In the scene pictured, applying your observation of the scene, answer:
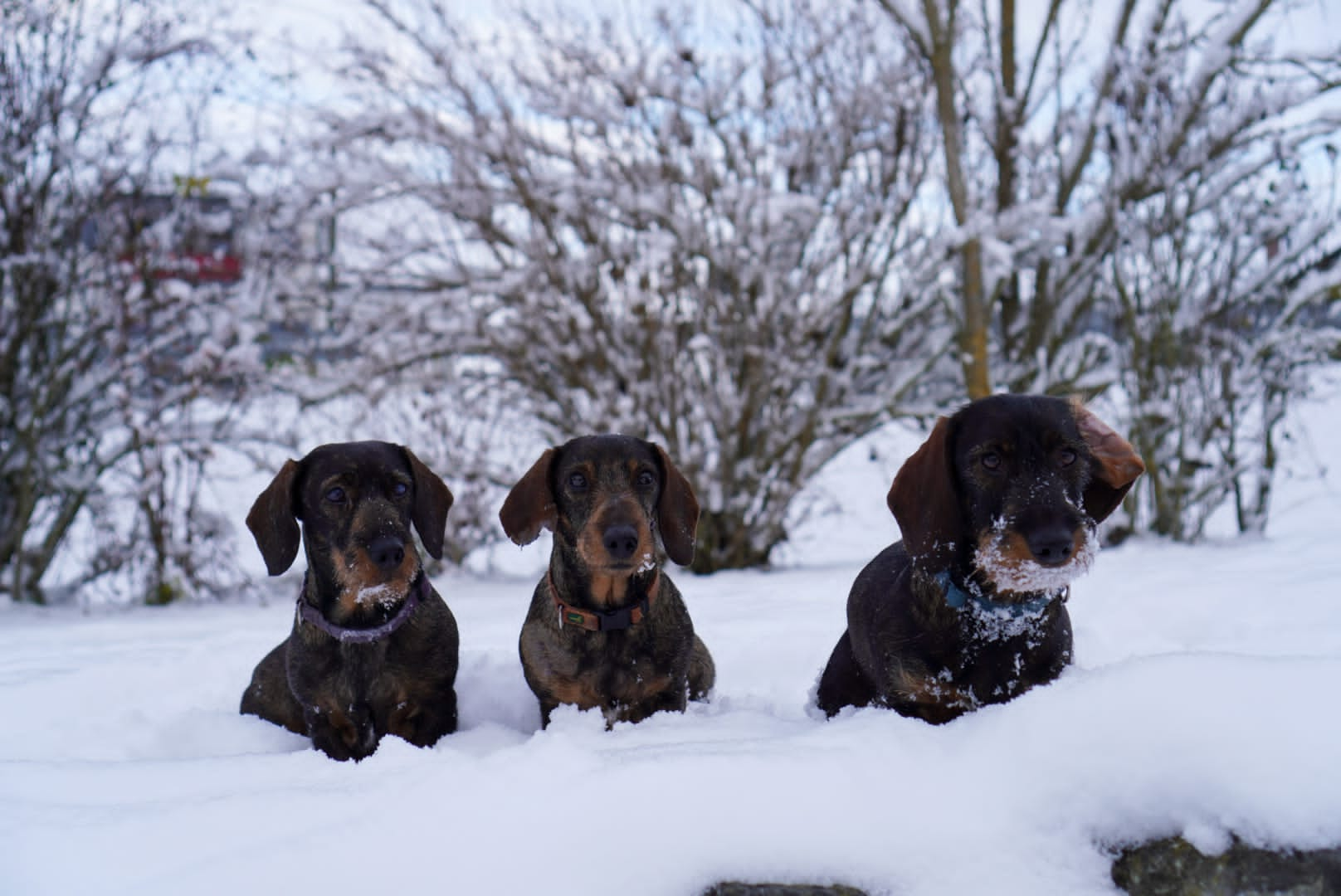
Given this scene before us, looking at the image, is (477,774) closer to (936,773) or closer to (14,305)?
(936,773)

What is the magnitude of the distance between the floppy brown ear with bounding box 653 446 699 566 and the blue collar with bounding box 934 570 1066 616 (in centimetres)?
106

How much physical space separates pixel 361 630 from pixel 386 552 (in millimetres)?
375

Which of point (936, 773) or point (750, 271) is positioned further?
point (750, 271)

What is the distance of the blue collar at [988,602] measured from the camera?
2631 millimetres

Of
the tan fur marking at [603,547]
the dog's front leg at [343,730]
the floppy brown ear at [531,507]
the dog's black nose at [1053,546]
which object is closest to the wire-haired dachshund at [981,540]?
the dog's black nose at [1053,546]

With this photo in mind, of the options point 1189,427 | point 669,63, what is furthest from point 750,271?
point 1189,427

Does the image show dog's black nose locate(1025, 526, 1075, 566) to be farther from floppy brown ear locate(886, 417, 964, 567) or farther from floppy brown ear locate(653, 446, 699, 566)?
floppy brown ear locate(653, 446, 699, 566)

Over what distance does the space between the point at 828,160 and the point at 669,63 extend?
4.60 ft

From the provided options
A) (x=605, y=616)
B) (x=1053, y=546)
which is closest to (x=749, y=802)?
(x=1053, y=546)

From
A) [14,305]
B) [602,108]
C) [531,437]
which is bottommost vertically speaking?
[531,437]

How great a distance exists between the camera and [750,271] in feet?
23.6

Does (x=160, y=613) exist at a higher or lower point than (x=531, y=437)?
lower

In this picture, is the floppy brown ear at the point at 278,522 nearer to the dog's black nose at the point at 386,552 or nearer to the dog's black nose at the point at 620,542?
the dog's black nose at the point at 386,552

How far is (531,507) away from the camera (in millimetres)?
3396
